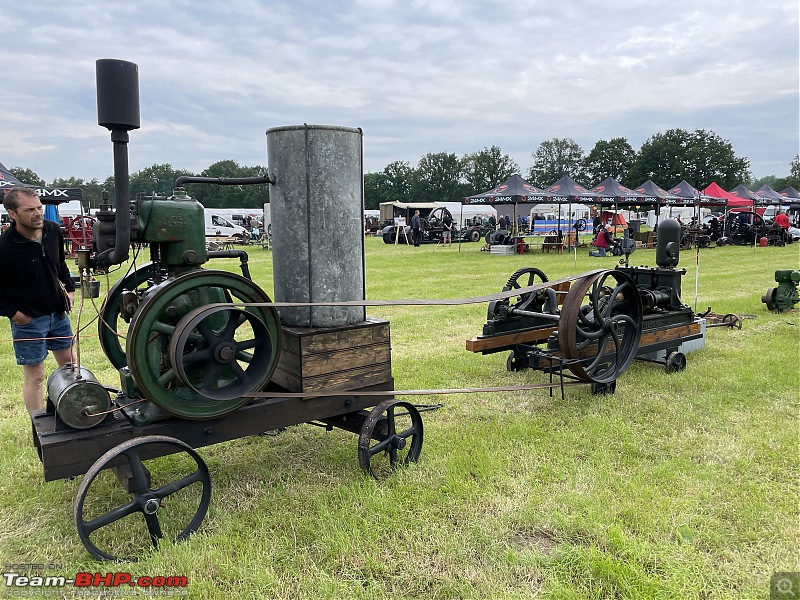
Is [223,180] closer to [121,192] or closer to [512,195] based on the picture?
[121,192]

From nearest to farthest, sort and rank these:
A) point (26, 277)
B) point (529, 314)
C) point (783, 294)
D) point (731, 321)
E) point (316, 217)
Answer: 1. point (316, 217)
2. point (26, 277)
3. point (529, 314)
4. point (731, 321)
5. point (783, 294)

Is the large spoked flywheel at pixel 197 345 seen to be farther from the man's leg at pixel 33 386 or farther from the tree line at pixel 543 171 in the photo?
the tree line at pixel 543 171

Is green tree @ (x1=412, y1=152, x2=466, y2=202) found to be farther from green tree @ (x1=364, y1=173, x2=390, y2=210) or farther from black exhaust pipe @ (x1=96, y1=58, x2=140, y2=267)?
black exhaust pipe @ (x1=96, y1=58, x2=140, y2=267)

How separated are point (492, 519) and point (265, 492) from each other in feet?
4.25

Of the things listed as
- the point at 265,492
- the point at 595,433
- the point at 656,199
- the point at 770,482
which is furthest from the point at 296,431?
the point at 656,199

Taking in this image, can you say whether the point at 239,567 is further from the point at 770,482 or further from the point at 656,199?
the point at 656,199

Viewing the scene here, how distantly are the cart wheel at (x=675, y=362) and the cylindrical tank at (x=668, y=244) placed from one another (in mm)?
993

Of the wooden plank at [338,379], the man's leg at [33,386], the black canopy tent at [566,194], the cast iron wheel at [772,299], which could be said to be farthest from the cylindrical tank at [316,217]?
the black canopy tent at [566,194]

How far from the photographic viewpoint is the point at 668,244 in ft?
19.8

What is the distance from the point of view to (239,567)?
254 cm

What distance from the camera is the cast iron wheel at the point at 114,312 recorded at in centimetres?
341

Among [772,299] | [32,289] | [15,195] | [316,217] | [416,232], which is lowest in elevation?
[772,299]

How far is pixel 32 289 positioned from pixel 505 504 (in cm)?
324

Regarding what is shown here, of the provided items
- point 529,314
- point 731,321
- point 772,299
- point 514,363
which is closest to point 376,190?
point 772,299
